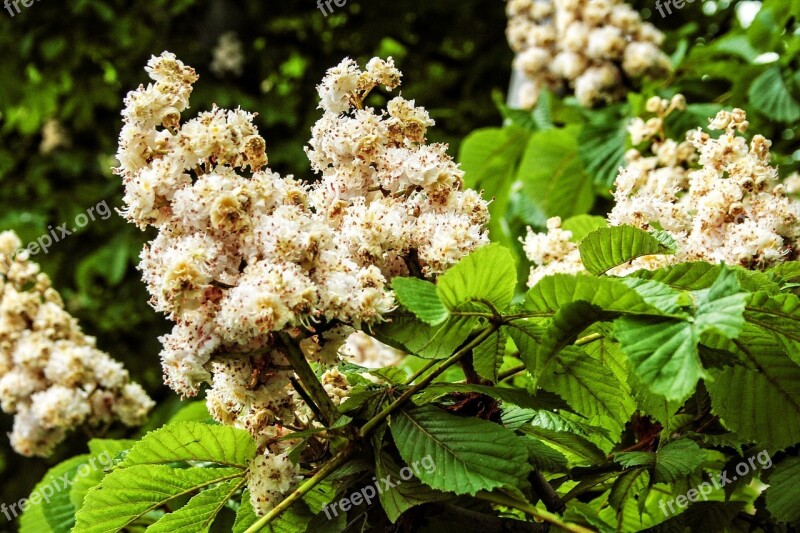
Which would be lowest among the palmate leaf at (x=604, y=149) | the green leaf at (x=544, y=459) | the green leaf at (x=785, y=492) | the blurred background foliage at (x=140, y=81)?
the green leaf at (x=785, y=492)

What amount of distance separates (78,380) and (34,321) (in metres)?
0.18

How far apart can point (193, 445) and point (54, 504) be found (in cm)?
77

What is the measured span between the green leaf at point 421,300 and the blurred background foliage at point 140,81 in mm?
3052

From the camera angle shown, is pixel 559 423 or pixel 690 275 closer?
pixel 690 275

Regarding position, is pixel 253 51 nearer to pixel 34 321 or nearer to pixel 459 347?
pixel 34 321

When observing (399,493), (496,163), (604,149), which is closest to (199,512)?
(399,493)

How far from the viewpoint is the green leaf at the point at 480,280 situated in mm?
827

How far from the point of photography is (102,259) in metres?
4.02

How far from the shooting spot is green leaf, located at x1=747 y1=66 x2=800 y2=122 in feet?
7.04

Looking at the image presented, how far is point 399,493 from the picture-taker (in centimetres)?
87

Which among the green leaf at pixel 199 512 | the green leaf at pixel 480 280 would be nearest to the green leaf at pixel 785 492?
the green leaf at pixel 480 280

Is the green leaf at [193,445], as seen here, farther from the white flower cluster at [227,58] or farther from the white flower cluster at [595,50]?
the white flower cluster at [227,58]

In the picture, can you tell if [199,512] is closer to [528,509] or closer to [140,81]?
[528,509]

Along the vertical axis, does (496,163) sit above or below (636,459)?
above
